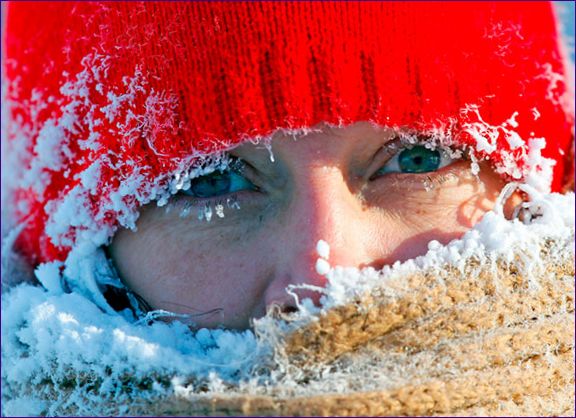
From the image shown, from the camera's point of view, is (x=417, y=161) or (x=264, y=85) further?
(x=417, y=161)

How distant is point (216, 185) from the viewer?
4.13 ft

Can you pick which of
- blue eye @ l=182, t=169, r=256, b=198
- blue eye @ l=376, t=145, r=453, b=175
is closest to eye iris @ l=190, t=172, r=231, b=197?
blue eye @ l=182, t=169, r=256, b=198

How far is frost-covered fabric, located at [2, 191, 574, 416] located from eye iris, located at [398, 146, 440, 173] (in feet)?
0.42

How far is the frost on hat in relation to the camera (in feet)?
3.68

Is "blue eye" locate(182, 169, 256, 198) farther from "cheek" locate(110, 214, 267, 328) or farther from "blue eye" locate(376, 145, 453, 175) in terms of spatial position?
"blue eye" locate(376, 145, 453, 175)

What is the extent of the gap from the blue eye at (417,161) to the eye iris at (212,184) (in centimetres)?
25

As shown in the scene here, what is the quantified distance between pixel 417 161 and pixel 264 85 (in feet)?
0.92

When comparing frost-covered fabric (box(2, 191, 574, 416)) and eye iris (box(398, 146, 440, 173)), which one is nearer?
frost-covered fabric (box(2, 191, 574, 416))

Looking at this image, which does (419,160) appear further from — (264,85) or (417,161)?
(264,85)

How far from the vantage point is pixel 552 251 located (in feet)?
3.80

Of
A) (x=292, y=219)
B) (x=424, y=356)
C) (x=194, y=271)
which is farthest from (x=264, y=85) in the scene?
(x=424, y=356)

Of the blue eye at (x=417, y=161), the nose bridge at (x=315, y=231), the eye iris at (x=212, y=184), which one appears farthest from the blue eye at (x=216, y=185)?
the blue eye at (x=417, y=161)

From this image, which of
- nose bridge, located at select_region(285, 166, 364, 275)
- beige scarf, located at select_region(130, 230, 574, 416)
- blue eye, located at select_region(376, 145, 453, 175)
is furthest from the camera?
blue eye, located at select_region(376, 145, 453, 175)

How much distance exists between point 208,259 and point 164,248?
0.28 feet
